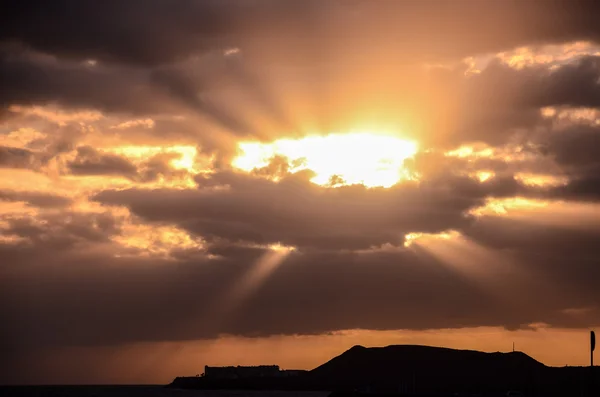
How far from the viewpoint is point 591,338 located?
115 m

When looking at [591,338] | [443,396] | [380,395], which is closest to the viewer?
[591,338]

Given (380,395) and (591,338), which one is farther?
(380,395)

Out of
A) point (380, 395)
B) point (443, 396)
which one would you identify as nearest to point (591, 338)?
point (443, 396)

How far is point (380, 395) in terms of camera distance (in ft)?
634

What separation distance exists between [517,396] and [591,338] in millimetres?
75078

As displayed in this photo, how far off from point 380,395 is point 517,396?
27458 mm

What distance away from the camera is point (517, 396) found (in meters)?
186

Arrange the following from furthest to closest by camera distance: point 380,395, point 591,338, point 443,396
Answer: point 380,395 → point 443,396 → point 591,338

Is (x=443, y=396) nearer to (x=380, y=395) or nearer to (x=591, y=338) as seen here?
(x=380, y=395)

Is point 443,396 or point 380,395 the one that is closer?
point 443,396

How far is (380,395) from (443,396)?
1949cm

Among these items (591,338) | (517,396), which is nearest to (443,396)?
(517,396)

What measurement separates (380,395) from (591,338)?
8431 centimetres

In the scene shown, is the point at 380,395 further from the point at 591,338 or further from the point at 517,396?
the point at 591,338
